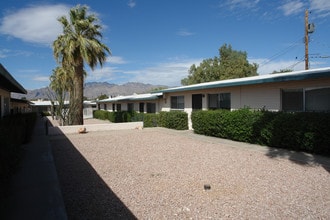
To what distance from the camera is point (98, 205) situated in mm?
4703

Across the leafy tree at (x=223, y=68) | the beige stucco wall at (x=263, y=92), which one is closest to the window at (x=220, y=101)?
the beige stucco wall at (x=263, y=92)

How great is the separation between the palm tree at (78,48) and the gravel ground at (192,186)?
9.70 metres

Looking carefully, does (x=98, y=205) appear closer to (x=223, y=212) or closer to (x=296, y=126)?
(x=223, y=212)

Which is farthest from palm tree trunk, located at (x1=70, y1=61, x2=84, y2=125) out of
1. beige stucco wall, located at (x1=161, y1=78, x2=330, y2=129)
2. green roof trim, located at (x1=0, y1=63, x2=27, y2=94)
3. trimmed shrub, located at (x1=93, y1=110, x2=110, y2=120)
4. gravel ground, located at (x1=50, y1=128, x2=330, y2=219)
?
trimmed shrub, located at (x1=93, y1=110, x2=110, y2=120)

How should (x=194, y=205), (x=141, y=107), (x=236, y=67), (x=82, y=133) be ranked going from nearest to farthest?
1. (x=194, y=205)
2. (x=82, y=133)
3. (x=141, y=107)
4. (x=236, y=67)

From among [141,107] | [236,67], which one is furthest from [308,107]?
[236,67]

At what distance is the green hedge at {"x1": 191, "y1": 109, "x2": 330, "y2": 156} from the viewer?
28.1 ft

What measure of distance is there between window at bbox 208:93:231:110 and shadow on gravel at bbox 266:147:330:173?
5323mm

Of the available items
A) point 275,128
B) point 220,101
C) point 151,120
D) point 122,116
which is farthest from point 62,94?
point 275,128

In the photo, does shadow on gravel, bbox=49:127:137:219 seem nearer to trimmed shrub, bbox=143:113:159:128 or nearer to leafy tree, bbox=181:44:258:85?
trimmed shrub, bbox=143:113:159:128

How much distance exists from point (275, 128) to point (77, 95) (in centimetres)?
1349

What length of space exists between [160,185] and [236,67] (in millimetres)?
38470

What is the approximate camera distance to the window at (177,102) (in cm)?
1941

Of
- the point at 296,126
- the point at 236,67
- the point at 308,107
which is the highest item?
the point at 236,67
